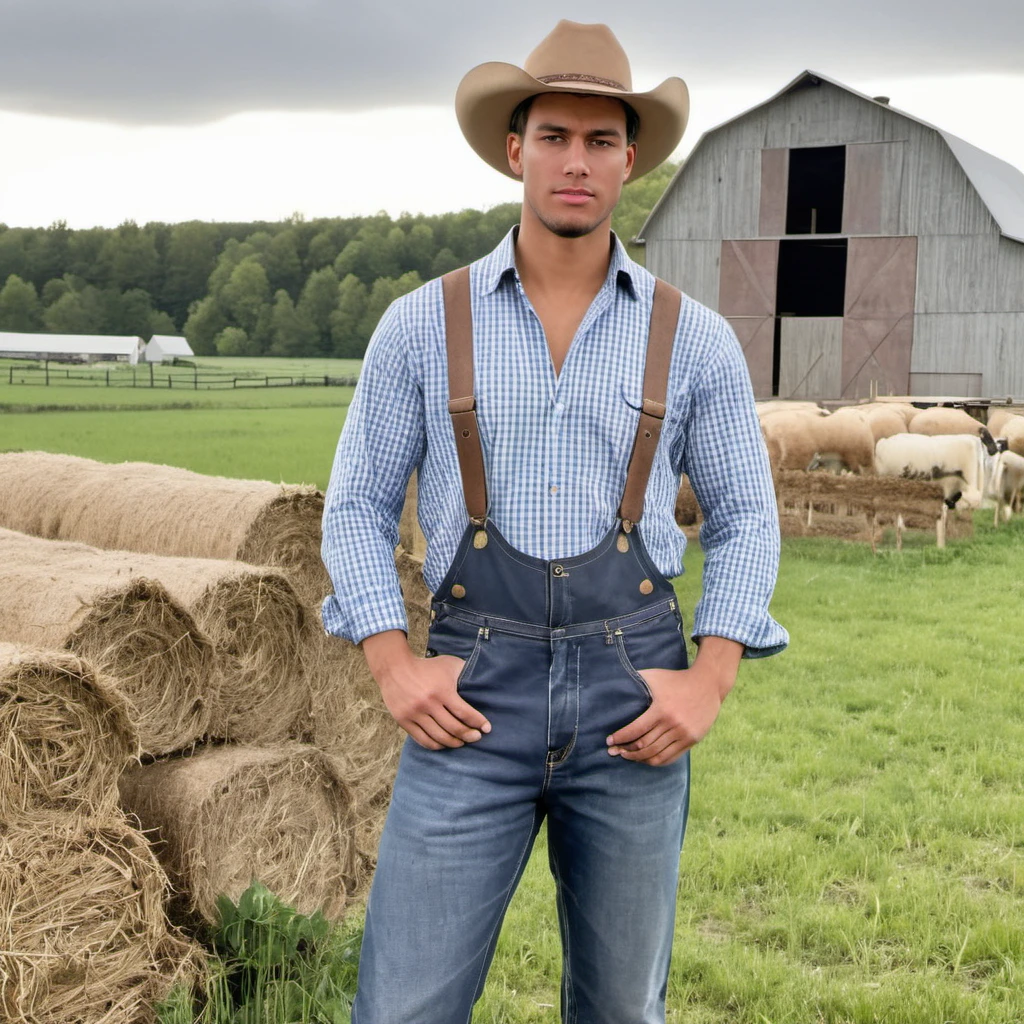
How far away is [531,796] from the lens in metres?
2.39

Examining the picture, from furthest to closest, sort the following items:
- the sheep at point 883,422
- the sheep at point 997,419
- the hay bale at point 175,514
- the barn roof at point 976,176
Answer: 1. the barn roof at point 976,176
2. the sheep at point 997,419
3. the sheep at point 883,422
4. the hay bale at point 175,514

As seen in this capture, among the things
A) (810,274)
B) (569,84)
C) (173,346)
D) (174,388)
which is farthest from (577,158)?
(173,346)

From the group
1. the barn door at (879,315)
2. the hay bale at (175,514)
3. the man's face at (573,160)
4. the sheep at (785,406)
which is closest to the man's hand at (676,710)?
the man's face at (573,160)

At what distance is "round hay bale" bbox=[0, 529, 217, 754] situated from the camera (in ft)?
12.6

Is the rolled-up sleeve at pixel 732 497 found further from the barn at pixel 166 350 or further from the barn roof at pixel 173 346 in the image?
the barn at pixel 166 350

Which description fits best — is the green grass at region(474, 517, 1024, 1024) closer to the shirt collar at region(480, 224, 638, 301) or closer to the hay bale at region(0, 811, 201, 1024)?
the hay bale at region(0, 811, 201, 1024)

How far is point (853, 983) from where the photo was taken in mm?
3982

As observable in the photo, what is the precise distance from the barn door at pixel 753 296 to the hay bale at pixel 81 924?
2147 cm

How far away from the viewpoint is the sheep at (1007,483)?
15305 mm

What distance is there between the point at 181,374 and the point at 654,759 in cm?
3601

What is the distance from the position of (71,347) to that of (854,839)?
32120 mm

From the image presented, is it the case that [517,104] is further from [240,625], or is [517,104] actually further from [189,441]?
[189,441]

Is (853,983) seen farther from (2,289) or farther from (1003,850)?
(2,289)

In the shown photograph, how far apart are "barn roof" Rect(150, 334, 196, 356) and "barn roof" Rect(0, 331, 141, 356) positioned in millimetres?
1250
